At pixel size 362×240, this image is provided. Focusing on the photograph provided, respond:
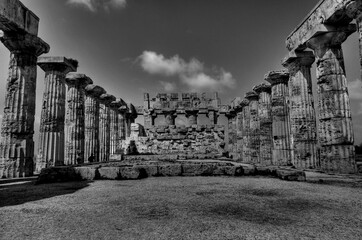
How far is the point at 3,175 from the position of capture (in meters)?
8.45

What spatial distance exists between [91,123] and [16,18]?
9038mm

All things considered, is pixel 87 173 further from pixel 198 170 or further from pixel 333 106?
pixel 333 106

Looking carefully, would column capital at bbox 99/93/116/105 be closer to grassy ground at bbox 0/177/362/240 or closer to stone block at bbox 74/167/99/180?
stone block at bbox 74/167/99/180

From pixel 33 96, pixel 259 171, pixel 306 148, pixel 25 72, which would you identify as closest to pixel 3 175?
pixel 33 96

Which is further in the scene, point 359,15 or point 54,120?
point 54,120

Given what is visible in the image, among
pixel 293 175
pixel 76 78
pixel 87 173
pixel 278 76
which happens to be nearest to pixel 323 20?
pixel 278 76

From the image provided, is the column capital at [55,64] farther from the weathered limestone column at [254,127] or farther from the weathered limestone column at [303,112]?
the weathered limestone column at [254,127]

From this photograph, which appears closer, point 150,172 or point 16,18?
point 150,172

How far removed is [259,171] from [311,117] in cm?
572

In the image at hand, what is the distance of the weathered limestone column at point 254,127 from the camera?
18.3 meters

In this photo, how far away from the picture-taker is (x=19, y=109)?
29.2 feet

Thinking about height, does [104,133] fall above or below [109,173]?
above

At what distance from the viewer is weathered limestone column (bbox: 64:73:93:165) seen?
13.5 meters

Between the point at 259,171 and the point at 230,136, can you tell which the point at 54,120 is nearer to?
the point at 259,171
